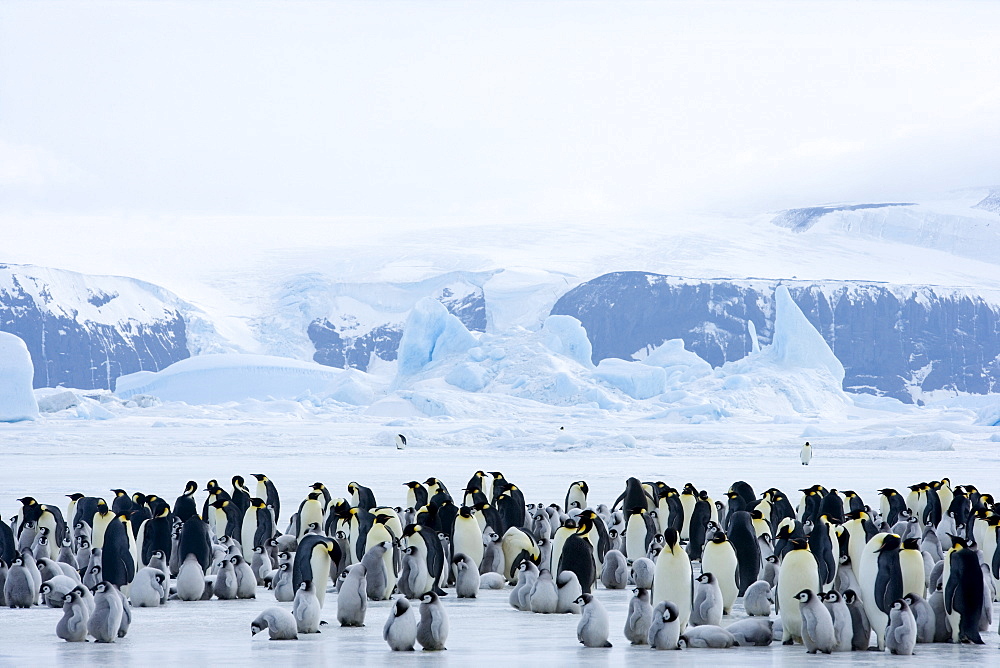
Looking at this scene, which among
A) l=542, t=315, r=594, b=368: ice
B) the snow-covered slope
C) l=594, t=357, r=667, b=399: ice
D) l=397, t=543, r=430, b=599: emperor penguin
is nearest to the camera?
l=397, t=543, r=430, b=599: emperor penguin

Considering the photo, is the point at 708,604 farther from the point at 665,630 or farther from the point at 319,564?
the point at 319,564

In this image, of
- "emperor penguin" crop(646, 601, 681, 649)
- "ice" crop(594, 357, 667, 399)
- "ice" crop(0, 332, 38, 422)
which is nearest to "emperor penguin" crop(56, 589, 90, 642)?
"emperor penguin" crop(646, 601, 681, 649)

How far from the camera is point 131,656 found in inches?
213

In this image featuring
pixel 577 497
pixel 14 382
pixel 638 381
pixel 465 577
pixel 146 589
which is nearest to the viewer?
pixel 146 589

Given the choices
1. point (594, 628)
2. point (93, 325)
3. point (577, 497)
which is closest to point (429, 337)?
point (577, 497)

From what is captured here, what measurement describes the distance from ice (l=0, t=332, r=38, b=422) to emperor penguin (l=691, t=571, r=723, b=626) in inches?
1382

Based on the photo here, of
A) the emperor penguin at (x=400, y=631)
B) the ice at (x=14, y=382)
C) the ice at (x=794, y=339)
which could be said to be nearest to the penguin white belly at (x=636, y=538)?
the emperor penguin at (x=400, y=631)

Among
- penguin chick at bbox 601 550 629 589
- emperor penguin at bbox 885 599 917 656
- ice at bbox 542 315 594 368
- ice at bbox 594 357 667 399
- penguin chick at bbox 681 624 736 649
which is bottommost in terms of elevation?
penguin chick at bbox 601 550 629 589

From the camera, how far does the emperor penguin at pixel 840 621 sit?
5680 millimetres

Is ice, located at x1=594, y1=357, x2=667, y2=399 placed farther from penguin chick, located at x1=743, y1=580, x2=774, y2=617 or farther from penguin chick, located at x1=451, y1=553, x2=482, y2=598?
penguin chick, located at x1=743, y1=580, x2=774, y2=617

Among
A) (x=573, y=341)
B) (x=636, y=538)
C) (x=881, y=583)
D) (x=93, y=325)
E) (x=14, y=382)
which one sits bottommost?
Result: (x=636, y=538)

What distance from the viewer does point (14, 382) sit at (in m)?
37.6

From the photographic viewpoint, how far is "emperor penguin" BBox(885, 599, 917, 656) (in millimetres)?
5523

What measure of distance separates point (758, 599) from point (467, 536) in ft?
7.66
